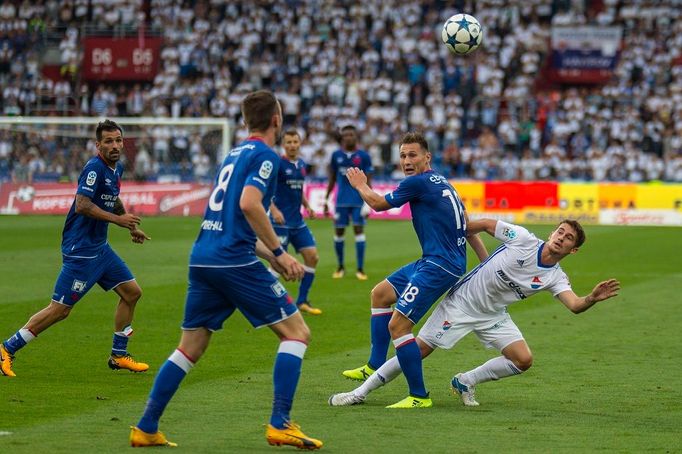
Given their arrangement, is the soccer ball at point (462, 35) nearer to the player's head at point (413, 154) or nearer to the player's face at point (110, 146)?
the player's face at point (110, 146)

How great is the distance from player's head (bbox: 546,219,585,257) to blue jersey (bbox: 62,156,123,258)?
3.84 meters

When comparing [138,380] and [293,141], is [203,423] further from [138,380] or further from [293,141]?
[293,141]

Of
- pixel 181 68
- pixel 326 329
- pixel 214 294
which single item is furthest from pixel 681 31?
pixel 214 294

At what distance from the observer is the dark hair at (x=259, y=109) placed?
718 centimetres

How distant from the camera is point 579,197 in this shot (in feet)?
105

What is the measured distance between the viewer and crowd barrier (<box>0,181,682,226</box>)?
3155cm

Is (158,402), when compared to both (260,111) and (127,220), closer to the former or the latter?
(260,111)

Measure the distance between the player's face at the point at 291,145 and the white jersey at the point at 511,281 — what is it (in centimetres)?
628

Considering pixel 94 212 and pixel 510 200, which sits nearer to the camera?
pixel 94 212

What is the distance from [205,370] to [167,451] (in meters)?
3.32

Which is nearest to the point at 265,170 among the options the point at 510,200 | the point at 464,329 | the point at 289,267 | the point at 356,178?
the point at 289,267

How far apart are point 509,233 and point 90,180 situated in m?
3.55

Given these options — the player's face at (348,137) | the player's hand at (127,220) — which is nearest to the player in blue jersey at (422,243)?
the player's hand at (127,220)

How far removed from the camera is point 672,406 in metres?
8.82
